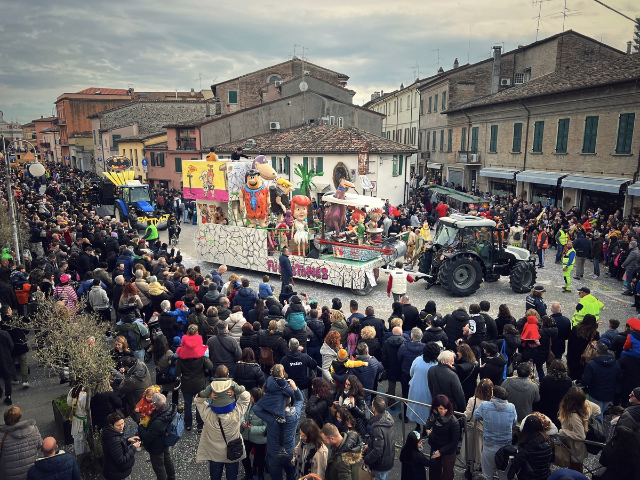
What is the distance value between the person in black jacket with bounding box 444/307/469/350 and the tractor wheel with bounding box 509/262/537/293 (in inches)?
253

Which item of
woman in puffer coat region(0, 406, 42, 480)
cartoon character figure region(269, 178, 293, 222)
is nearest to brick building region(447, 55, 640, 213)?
cartoon character figure region(269, 178, 293, 222)

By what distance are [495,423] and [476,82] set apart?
3475 centimetres

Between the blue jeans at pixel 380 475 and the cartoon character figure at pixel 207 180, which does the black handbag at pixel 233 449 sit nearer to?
the blue jeans at pixel 380 475

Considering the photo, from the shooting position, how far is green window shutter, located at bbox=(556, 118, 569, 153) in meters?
21.8

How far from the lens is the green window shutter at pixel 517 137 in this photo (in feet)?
84.0

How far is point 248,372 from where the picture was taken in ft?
19.6

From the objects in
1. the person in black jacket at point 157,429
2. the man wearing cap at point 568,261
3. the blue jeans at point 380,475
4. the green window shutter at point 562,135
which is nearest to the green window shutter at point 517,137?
the green window shutter at point 562,135

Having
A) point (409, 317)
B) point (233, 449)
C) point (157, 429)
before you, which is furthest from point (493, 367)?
point (157, 429)

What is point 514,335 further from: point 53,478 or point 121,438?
point 53,478

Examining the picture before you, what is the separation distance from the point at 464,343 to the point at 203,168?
1226 centimetres

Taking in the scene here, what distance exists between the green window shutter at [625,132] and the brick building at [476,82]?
11674 mm

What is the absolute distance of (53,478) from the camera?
4387mm

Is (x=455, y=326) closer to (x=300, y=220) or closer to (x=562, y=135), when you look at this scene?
(x=300, y=220)

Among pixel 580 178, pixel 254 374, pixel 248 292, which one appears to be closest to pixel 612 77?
pixel 580 178
